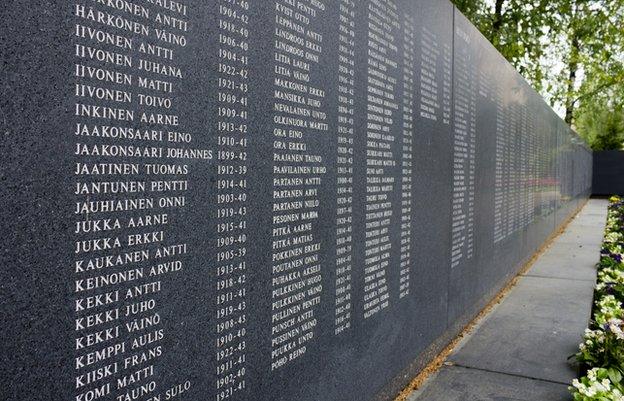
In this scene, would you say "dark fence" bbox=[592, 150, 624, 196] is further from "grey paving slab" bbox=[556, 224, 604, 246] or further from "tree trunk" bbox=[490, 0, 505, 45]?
"tree trunk" bbox=[490, 0, 505, 45]

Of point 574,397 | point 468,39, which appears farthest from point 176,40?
point 468,39

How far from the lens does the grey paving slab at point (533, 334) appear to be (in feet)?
14.3

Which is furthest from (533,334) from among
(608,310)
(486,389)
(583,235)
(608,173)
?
(608,173)

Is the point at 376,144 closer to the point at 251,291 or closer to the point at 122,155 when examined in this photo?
the point at 251,291

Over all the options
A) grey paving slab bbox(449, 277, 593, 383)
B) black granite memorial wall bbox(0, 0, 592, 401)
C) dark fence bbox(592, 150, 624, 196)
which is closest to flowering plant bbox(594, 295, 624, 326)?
grey paving slab bbox(449, 277, 593, 383)

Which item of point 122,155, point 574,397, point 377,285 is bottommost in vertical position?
point 574,397

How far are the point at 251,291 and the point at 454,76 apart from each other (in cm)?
355

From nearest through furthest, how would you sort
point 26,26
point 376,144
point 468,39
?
point 26,26
point 376,144
point 468,39

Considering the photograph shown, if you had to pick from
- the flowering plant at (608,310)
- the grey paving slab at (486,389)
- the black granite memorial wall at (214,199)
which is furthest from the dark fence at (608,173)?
the black granite memorial wall at (214,199)

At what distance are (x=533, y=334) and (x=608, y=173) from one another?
3056cm

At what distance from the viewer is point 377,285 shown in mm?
3482

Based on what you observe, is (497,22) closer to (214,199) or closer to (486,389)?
(486,389)

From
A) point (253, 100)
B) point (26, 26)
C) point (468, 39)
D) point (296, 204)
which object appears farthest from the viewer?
point (468, 39)

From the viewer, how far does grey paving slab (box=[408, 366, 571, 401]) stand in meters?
3.75
